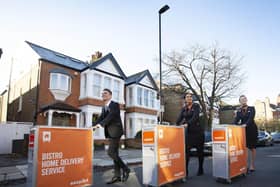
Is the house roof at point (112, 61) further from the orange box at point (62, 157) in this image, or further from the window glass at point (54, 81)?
the orange box at point (62, 157)

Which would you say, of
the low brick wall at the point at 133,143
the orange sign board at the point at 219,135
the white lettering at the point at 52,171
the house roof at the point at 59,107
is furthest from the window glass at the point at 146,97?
the white lettering at the point at 52,171

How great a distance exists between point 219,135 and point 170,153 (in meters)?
1.19

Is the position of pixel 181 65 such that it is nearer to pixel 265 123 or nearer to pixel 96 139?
pixel 96 139

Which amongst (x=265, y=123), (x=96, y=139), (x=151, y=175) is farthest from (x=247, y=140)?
(x=265, y=123)

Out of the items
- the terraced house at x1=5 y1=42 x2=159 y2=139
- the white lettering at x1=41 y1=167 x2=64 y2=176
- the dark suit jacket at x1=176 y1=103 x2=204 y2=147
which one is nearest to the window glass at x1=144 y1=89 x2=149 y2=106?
the terraced house at x1=5 y1=42 x2=159 y2=139

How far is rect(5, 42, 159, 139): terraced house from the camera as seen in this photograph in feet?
58.7

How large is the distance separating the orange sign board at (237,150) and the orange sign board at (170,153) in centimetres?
99

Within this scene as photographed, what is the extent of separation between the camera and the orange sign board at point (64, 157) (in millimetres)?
3625

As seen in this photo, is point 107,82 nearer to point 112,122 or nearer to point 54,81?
point 54,81

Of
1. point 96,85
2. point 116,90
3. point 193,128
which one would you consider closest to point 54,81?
point 96,85

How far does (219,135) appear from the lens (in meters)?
5.36

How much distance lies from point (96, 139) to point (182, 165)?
1555 centimetres

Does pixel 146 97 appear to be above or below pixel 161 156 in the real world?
above

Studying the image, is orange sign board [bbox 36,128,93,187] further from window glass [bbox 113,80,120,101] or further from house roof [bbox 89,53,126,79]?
window glass [bbox 113,80,120,101]
